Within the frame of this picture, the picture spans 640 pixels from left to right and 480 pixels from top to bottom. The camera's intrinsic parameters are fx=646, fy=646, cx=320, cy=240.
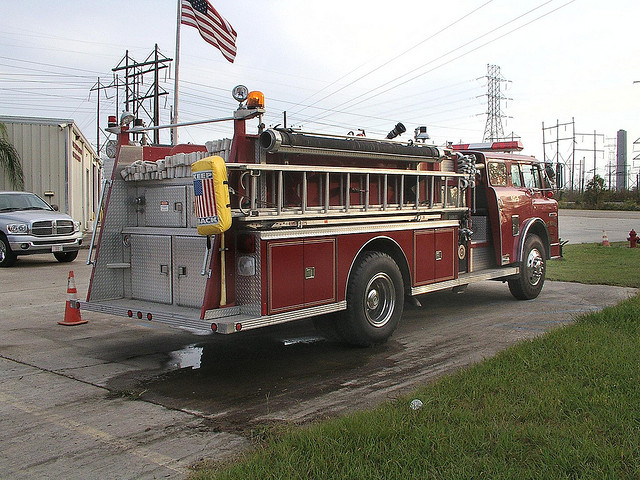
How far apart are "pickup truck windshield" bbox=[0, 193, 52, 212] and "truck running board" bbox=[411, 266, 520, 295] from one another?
43.1 ft

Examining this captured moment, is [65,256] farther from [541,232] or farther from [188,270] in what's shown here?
[541,232]

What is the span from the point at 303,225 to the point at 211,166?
1.35m

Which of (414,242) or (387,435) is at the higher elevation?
(414,242)

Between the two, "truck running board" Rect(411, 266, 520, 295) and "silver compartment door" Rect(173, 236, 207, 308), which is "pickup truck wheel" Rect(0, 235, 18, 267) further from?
"truck running board" Rect(411, 266, 520, 295)

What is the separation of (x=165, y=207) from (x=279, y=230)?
1.53m

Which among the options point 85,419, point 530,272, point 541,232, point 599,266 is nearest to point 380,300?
point 85,419

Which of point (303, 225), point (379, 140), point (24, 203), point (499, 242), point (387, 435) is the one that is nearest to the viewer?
point (387, 435)

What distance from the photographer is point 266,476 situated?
3760mm

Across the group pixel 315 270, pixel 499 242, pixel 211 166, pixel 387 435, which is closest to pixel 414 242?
pixel 315 270

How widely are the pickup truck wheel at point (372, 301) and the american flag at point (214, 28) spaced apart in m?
11.1

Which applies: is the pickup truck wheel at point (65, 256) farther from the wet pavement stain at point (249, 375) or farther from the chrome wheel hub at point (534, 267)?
the chrome wheel hub at point (534, 267)

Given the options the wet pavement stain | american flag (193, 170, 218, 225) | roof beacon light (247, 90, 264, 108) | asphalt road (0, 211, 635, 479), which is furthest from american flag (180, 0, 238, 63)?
american flag (193, 170, 218, 225)

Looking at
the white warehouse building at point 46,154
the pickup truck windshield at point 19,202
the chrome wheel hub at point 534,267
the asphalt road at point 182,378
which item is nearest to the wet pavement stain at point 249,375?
the asphalt road at point 182,378

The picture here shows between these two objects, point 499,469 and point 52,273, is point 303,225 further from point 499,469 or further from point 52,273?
point 52,273
